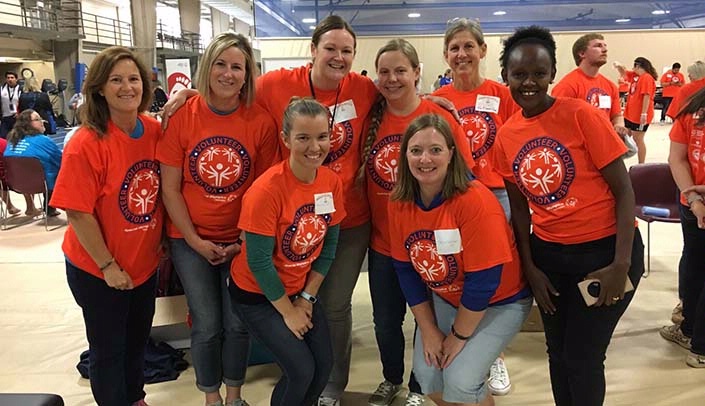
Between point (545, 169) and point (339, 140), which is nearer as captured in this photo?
point (545, 169)

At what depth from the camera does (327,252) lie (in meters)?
2.00

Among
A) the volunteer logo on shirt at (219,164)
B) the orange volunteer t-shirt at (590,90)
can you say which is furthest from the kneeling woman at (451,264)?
the orange volunteer t-shirt at (590,90)

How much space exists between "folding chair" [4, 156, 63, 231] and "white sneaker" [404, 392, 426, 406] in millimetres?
4767

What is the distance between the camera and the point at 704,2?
14.1 m

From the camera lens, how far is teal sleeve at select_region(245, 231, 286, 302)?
5.83ft

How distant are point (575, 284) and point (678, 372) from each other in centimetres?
147

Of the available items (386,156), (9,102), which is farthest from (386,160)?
(9,102)

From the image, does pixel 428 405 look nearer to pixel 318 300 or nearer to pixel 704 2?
pixel 318 300

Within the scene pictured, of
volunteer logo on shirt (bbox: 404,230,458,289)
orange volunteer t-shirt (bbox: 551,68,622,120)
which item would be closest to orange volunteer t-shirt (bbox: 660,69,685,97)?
orange volunteer t-shirt (bbox: 551,68,622,120)

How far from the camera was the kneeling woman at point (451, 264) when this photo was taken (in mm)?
1704

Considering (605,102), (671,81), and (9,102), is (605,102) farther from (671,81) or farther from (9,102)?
(9,102)

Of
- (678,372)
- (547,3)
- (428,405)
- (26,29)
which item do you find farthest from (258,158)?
(26,29)

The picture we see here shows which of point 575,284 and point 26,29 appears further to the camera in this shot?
point 26,29

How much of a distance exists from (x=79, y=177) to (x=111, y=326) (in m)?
0.54
